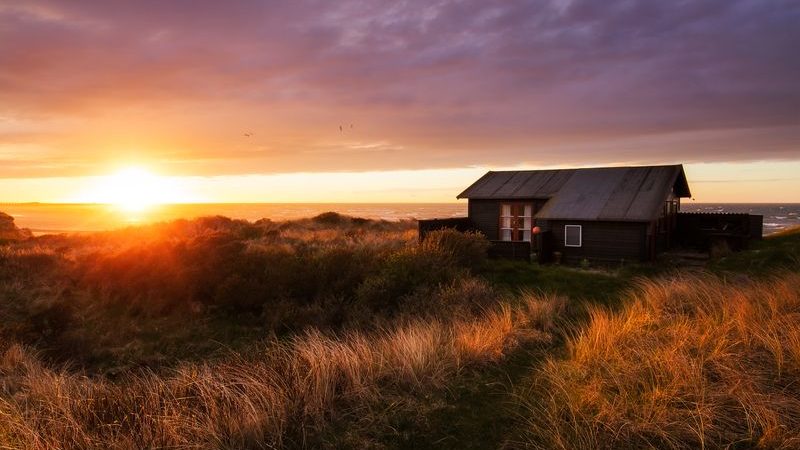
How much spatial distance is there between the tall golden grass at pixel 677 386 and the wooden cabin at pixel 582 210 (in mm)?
11174

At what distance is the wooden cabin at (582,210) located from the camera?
18.8 meters

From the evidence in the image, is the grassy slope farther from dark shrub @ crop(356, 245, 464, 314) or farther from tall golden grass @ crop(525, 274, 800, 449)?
dark shrub @ crop(356, 245, 464, 314)

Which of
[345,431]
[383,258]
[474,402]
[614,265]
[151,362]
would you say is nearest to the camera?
[345,431]

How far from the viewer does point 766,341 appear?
628 cm

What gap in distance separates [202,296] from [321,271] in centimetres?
343

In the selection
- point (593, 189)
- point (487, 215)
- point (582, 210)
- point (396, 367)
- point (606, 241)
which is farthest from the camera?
point (487, 215)

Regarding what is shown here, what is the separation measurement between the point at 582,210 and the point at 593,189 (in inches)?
72.8

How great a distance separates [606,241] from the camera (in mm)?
19219

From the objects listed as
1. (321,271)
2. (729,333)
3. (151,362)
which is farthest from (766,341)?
(151,362)

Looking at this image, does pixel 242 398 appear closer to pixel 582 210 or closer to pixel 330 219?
pixel 582 210

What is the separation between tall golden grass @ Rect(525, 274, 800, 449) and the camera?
451 centimetres

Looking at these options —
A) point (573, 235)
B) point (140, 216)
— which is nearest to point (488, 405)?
point (573, 235)

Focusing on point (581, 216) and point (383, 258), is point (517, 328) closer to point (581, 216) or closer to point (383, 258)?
point (383, 258)

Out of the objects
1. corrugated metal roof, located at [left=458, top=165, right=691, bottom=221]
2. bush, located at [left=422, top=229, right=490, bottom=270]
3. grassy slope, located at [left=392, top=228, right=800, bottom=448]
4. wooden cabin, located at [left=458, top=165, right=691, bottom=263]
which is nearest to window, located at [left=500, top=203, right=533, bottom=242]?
wooden cabin, located at [left=458, top=165, right=691, bottom=263]
